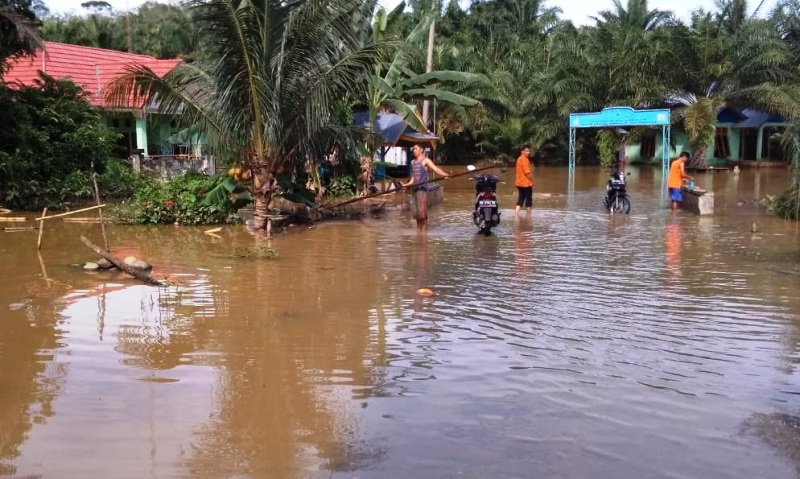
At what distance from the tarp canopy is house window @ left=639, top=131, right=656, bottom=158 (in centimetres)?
1944

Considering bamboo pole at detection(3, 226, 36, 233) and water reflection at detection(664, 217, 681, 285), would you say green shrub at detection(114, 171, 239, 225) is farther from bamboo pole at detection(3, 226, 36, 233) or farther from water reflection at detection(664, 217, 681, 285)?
water reflection at detection(664, 217, 681, 285)

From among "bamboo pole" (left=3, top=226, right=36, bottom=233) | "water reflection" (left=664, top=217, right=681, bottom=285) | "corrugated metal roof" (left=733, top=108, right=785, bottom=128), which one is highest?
"corrugated metal roof" (left=733, top=108, right=785, bottom=128)

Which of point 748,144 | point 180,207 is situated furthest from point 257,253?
point 748,144

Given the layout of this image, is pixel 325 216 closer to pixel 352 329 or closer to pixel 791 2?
pixel 352 329

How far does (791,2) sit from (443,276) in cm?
3207

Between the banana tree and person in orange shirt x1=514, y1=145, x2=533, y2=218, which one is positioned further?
the banana tree

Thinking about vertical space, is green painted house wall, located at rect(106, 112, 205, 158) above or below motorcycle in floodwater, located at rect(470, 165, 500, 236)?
above

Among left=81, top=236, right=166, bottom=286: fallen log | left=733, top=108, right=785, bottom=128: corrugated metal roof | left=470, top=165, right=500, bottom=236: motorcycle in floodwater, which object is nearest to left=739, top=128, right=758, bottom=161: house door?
left=733, top=108, right=785, bottom=128: corrugated metal roof

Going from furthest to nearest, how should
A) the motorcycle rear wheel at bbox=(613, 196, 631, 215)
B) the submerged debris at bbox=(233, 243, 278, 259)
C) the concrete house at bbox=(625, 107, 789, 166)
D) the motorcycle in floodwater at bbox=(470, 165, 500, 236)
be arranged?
1. the concrete house at bbox=(625, 107, 789, 166)
2. the motorcycle rear wheel at bbox=(613, 196, 631, 215)
3. the motorcycle in floodwater at bbox=(470, 165, 500, 236)
4. the submerged debris at bbox=(233, 243, 278, 259)

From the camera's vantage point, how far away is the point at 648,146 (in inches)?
1591

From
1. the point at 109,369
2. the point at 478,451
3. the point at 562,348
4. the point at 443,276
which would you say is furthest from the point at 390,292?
the point at 478,451

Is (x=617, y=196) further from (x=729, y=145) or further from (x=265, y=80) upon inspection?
(x=729, y=145)

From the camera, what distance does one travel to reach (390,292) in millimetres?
8398

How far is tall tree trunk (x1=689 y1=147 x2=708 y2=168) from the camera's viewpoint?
111 ft
